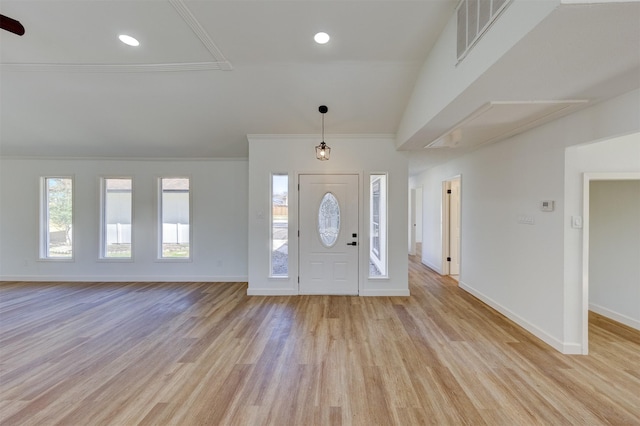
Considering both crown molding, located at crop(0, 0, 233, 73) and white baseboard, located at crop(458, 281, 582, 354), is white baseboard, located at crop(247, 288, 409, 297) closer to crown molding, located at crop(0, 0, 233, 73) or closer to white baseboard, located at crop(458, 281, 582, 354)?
white baseboard, located at crop(458, 281, 582, 354)

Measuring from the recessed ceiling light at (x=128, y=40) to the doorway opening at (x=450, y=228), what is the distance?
5827 mm

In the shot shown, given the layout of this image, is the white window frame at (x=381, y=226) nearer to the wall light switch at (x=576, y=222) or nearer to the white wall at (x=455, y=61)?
the white wall at (x=455, y=61)

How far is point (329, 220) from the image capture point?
4.49 metres

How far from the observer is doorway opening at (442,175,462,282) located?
5.83 m

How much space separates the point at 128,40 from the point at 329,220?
A: 3.44 meters

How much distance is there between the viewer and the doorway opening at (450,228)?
583 centimetres

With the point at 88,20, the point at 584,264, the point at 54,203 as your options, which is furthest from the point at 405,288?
the point at 54,203

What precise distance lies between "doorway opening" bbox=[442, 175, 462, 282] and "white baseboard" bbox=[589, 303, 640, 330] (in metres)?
2.32

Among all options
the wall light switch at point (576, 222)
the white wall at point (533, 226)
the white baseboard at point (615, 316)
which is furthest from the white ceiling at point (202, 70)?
the white baseboard at point (615, 316)

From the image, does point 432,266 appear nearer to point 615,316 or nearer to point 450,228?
point 450,228

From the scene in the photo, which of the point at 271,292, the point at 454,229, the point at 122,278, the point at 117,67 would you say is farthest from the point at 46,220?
the point at 454,229

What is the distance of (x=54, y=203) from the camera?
5.45 meters

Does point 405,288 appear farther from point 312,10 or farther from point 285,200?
point 312,10

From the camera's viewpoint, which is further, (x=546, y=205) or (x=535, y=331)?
(x=535, y=331)
